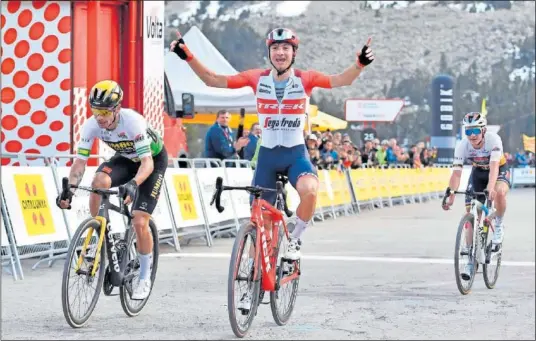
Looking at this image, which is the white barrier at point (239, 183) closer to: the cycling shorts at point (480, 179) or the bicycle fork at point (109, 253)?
the cycling shorts at point (480, 179)

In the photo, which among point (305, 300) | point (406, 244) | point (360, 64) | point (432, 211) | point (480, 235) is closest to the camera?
point (360, 64)

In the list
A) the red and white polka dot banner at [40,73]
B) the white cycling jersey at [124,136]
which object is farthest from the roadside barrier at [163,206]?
the white cycling jersey at [124,136]

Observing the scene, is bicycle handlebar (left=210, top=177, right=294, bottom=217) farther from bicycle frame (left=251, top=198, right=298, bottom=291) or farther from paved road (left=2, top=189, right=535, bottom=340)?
paved road (left=2, top=189, right=535, bottom=340)

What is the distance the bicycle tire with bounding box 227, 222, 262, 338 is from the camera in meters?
7.96

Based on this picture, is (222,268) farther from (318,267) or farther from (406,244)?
(406,244)

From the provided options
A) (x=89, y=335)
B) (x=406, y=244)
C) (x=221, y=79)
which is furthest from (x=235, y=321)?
(x=406, y=244)

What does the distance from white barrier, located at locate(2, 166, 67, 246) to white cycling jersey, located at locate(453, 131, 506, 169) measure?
4073mm

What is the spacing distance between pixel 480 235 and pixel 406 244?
5485 millimetres

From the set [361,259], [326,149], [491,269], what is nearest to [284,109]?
[491,269]

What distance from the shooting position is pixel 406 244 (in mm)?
17719

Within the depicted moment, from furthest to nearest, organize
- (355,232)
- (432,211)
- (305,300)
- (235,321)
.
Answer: (432,211) < (355,232) < (305,300) < (235,321)

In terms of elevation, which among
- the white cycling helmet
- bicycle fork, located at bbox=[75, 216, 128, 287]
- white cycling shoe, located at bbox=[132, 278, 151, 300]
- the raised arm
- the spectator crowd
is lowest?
the spectator crowd

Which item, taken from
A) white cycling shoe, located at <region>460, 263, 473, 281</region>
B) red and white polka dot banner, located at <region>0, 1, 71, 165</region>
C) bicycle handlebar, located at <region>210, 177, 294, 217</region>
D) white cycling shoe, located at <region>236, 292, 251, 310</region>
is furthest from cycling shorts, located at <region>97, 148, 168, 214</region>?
red and white polka dot banner, located at <region>0, 1, 71, 165</region>

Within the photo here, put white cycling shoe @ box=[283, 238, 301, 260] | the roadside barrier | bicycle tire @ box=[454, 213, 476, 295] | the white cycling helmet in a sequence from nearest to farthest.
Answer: white cycling shoe @ box=[283, 238, 301, 260] → bicycle tire @ box=[454, 213, 476, 295] → the white cycling helmet → the roadside barrier
